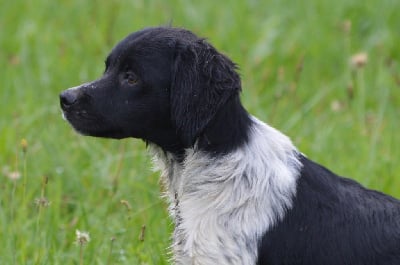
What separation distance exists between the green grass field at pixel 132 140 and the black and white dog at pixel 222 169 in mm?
470

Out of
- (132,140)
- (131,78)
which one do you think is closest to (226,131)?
(131,78)

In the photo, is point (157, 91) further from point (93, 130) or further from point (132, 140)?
point (132, 140)

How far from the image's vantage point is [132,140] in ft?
20.5

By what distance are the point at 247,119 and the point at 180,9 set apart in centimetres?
436

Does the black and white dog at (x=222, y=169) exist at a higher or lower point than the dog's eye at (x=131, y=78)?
lower

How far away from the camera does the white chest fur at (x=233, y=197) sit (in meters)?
3.97

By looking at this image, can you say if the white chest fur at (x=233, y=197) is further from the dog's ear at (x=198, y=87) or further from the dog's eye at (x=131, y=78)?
the dog's eye at (x=131, y=78)

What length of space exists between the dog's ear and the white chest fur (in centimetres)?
21

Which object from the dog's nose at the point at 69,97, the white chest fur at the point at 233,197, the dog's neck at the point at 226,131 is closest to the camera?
the white chest fur at the point at 233,197

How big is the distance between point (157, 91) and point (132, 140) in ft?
6.96

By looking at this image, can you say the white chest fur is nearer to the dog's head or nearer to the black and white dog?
the black and white dog

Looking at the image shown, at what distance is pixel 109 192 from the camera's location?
5.47 meters

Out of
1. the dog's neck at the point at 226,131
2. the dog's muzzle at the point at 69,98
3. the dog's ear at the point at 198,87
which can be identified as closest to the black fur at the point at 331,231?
the dog's neck at the point at 226,131

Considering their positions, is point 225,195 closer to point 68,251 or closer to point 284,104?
point 68,251
